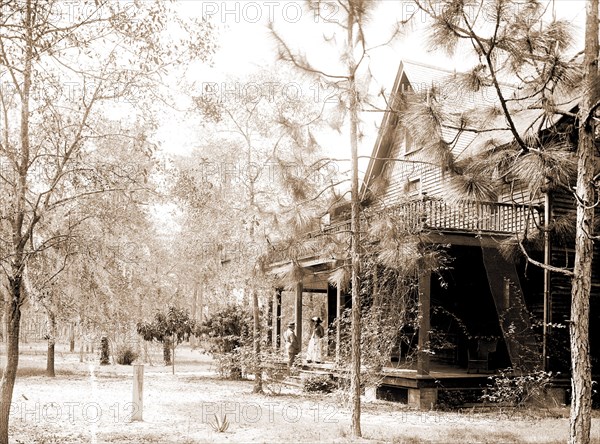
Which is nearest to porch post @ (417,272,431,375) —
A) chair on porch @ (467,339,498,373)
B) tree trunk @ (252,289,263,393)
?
chair on porch @ (467,339,498,373)

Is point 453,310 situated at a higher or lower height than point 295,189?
lower

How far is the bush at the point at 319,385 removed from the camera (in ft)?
57.2

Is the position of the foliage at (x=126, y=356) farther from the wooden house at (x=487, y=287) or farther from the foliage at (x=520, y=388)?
the foliage at (x=520, y=388)

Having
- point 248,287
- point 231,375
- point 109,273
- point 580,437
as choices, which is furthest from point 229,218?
point 580,437

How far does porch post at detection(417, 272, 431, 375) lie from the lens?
1509 centimetres

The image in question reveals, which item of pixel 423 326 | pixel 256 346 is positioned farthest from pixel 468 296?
pixel 256 346

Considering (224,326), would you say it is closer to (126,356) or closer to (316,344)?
(316,344)

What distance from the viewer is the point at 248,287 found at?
64.6 feet

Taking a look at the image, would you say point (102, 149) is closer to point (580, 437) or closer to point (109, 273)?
point (109, 273)

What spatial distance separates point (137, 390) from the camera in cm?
1202

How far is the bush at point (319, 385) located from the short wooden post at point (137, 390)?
6.43 metres

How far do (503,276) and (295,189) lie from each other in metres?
8.79

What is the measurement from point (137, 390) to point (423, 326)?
6.99 m

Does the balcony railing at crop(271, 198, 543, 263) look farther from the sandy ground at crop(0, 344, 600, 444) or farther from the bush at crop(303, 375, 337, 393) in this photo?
the bush at crop(303, 375, 337, 393)
